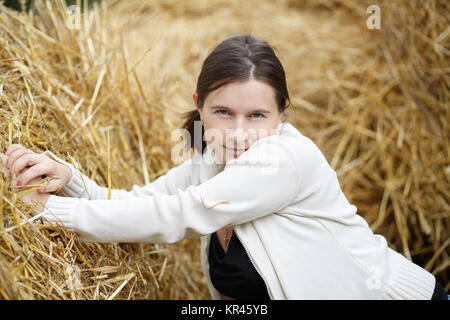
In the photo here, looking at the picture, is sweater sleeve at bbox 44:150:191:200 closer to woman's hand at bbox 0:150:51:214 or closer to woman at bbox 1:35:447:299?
woman at bbox 1:35:447:299

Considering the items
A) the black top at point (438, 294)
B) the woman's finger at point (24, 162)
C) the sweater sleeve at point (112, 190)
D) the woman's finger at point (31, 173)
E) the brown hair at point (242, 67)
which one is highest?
the brown hair at point (242, 67)

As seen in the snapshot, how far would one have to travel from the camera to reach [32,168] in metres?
1.08

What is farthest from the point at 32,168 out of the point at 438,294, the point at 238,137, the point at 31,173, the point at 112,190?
the point at 438,294

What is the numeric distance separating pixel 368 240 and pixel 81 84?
1182mm

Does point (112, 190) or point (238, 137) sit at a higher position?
point (238, 137)

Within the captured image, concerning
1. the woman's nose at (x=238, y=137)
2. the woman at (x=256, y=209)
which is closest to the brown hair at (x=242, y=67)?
the woman at (x=256, y=209)

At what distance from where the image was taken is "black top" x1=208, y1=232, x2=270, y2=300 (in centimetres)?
118

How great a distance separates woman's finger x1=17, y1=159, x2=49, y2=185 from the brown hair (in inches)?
18.2

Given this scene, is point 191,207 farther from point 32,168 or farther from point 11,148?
point 11,148

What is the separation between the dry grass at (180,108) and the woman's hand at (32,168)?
0.06 m

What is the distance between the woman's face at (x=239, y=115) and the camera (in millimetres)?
1185

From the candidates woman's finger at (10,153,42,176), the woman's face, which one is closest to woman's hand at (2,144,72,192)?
woman's finger at (10,153,42,176)

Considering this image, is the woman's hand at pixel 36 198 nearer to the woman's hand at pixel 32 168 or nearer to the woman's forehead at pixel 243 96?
the woman's hand at pixel 32 168

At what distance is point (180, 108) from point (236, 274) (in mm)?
1182
